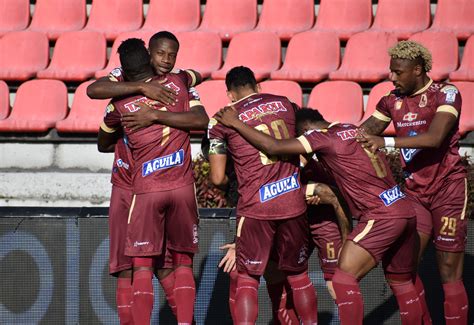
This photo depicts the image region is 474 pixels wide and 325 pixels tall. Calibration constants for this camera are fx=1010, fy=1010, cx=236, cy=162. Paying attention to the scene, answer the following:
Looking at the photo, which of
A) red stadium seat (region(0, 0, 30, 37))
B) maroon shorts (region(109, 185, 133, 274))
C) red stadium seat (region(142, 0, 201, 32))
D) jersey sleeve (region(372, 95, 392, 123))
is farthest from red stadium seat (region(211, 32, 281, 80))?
maroon shorts (region(109, 185, 133, 274))

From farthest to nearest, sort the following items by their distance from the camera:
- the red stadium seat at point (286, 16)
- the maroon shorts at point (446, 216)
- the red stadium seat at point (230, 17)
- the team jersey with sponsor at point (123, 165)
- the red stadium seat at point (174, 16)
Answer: the red stadium seat at point (174, 16), the red stadium seat at point (230, 17), the red stadium seat at point (286, 16), the team jersey with sponsor at point (123, 165), the maroon shorts at point (446, 216)

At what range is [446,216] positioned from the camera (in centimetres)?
723

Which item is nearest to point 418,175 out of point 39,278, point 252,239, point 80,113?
point 252,239

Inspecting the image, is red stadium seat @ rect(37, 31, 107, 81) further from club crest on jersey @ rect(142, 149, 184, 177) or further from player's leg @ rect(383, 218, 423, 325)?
player's leg @ rect(383, 218, 423, 325)

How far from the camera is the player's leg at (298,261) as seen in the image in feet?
23.4

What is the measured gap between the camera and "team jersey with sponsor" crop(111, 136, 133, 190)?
746 centimetres

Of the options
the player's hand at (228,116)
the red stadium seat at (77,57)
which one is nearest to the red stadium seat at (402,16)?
the red stadium seat at (77,57)

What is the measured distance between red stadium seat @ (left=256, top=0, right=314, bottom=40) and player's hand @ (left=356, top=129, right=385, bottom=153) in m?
5.26

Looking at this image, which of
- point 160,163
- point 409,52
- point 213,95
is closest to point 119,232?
point 160,163

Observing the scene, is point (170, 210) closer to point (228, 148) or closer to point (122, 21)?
point (228, 148)

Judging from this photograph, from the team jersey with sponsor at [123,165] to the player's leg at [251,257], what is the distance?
97cm

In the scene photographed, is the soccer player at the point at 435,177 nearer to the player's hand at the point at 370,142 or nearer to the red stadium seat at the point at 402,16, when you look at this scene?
the player's hand at the point at 370,142

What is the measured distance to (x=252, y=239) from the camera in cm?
707

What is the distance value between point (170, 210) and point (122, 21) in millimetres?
5564
